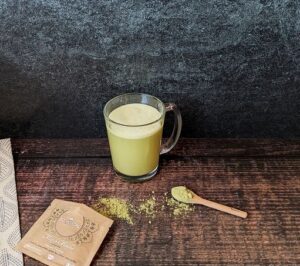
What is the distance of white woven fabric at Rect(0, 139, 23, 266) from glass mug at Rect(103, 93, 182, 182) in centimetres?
22

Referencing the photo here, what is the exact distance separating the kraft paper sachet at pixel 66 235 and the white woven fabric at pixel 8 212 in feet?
0.06

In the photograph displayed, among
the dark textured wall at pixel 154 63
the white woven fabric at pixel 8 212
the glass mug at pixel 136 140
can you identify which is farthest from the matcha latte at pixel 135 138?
the white woven fabric at pixel 8 212

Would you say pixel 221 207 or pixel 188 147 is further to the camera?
pixel 188 147

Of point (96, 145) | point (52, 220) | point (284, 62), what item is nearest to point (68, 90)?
point (96, 145)

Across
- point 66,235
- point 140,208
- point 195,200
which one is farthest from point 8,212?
point 195,200

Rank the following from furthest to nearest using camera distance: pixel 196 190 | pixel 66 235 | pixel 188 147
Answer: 1. pixel 188 147
2. pixel 196 190
3. pixel 66 235

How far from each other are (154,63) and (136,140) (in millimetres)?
201

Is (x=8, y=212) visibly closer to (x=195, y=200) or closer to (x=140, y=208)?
(x=140, y=208)

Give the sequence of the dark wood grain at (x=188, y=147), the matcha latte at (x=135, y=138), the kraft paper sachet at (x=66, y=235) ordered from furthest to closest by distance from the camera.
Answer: the dark wood grain at (x=188, y=147) → the matcha latte at (x=135, y=138) → the kraft paper sachet at (x=66, y=235)

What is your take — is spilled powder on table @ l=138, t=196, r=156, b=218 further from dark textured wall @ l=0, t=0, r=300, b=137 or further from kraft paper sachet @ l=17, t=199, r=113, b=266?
dark textured wall @ l=0, t=0, r=300, b=137

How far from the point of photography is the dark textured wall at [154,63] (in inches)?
32.7

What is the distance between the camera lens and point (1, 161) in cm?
87

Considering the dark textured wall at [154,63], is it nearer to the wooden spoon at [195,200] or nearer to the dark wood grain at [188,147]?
the dark wood grain at [188,147]

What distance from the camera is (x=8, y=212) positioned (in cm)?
75
